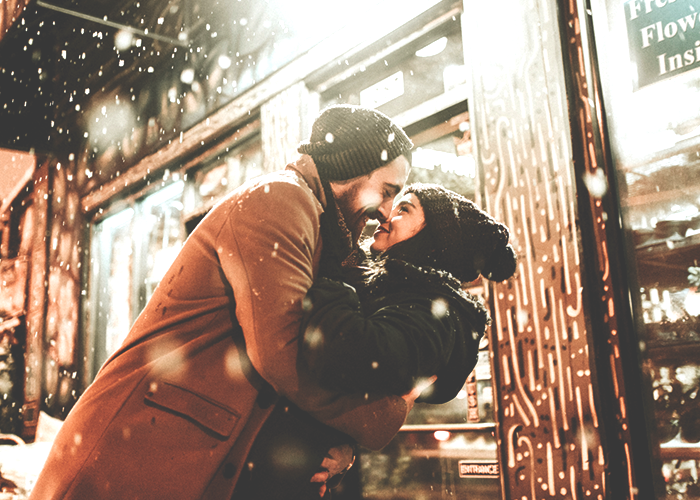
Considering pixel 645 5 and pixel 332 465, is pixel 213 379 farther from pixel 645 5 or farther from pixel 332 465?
pixel 645 5

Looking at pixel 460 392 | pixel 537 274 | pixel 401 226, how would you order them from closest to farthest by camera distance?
pixel 401 226, pixel 537 274, pixel 460 392

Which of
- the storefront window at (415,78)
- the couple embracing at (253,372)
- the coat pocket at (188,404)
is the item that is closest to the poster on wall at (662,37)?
the storefront window at (415,78)

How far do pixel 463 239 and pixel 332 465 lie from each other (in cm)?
90

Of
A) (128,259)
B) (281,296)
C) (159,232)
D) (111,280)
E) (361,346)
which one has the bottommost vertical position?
(361,346)

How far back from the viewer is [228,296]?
4.81 feet

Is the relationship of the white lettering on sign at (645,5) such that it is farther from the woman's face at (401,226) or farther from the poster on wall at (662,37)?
the woman's face at (401,226)

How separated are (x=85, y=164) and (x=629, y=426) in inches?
305

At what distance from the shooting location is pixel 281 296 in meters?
1.33

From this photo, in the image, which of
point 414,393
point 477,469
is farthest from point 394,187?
point 477,469

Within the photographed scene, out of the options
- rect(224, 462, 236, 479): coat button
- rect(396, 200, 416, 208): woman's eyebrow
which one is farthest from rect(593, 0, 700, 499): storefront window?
rect(224, 462, 236, 479): coat button

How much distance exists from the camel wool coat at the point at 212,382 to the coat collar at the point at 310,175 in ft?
0.61

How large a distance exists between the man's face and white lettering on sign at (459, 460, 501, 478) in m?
2.10

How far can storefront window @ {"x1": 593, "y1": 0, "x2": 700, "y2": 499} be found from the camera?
8.43 feet

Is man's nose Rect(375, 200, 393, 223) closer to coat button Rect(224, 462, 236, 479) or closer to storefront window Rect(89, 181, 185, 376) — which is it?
coat button Rect(224, 462, 236, 479)
